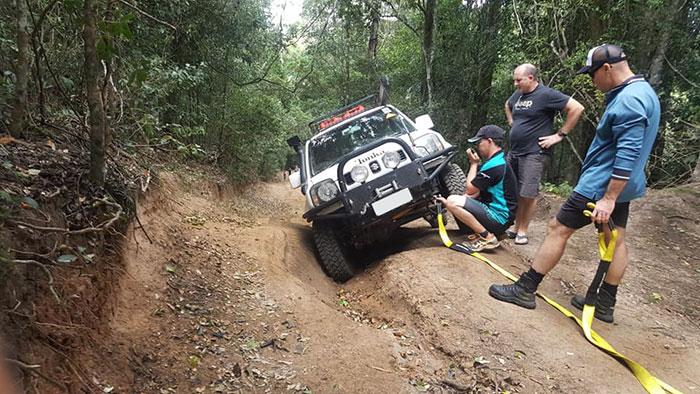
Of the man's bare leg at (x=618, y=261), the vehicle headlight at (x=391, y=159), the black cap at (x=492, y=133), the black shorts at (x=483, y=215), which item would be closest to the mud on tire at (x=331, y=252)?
the vehicle headlight at (x=391, y=159)

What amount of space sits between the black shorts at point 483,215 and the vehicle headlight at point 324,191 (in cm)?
136

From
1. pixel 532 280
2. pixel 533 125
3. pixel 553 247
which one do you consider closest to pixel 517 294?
pixel 532 280

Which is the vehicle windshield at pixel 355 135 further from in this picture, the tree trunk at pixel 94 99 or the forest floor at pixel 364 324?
the tree trunk at pixel 94 99

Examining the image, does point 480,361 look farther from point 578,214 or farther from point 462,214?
point 462,214

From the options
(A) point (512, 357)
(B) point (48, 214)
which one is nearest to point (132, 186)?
(B) point (48, 214)

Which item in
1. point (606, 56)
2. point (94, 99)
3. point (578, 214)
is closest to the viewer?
point (94, 99)

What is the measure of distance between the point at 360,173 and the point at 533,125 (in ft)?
6.22

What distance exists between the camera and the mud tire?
184 inches

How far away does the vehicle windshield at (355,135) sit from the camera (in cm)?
540

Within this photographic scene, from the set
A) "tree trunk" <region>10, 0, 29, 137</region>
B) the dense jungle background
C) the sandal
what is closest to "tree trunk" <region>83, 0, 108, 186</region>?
the dense jungle background

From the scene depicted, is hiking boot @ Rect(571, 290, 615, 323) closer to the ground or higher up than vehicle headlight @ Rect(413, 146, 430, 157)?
closer to the ground

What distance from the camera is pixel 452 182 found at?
471 centimetres

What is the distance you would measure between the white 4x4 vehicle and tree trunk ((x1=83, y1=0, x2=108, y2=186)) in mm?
2200

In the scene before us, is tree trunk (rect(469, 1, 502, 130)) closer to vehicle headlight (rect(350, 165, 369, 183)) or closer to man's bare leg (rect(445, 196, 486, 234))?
man's bare leg (rect(445, 196, 486, 234))
